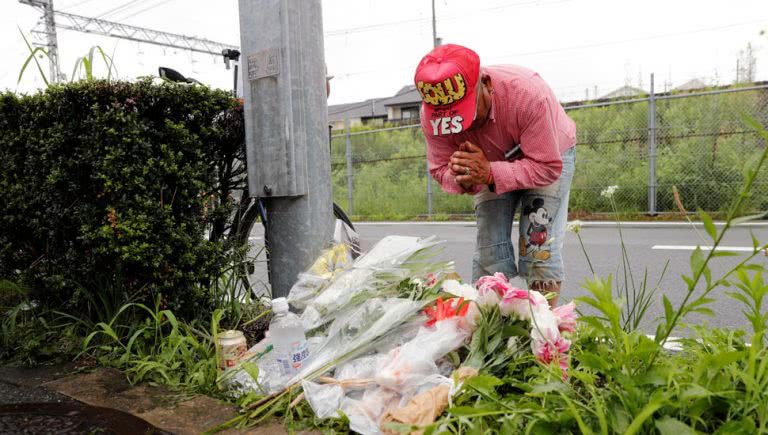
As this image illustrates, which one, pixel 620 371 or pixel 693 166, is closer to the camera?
pixel 620 371

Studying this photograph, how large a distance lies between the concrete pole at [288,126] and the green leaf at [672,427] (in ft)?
6.52

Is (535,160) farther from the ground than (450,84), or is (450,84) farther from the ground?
(450,84)

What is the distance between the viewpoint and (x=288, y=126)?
2.89 m

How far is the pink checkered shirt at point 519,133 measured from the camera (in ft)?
8.36

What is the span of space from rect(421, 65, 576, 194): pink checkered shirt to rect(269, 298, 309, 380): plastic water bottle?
0.97 meters

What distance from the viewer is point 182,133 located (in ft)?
8.71

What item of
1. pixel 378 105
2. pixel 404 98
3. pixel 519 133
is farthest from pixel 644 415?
pixel 378 105

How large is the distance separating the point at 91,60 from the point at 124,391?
6.06ft

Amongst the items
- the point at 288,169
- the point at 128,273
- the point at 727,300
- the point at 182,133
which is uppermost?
the point at 182,133

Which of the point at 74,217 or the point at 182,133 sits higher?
the point at 182,133

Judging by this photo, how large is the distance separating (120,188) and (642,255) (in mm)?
5721

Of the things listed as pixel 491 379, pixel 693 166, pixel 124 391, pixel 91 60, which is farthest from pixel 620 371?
pixel 693 166

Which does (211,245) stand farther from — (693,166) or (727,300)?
(693,166)

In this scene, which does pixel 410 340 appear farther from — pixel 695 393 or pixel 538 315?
pixel 695 393
